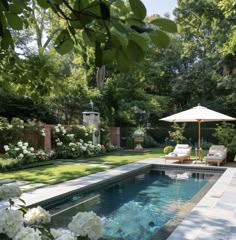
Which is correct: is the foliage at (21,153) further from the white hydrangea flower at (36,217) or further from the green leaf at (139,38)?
the green leaf at (139,38)

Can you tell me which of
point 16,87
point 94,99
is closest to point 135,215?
Result: point 16,87

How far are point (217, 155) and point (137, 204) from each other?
642cm

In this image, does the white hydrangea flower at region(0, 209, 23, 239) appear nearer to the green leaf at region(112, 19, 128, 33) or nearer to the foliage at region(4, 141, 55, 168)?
the green leaf at region(112, 19, 128, 33)

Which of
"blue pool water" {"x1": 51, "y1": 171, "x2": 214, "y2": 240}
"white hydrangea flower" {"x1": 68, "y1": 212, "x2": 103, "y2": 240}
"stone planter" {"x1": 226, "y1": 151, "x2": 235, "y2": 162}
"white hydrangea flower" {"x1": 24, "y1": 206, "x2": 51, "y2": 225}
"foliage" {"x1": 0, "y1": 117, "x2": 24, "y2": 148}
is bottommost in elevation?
"blue pool water" {"x1": 51, "y1": 171, "x2": 214, "y2": 240}

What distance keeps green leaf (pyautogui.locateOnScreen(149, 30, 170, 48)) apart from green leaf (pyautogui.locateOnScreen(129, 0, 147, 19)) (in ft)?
0.20

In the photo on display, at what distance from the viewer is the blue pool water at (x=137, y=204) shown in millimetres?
7121

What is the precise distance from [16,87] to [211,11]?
1815 centimetres

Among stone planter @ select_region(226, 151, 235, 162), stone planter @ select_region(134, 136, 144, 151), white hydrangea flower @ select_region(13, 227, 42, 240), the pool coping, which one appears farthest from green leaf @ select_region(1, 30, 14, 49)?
stone planter @ select_region(134, 136, 144, 151)

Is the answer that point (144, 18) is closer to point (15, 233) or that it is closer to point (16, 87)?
point (15, 233)

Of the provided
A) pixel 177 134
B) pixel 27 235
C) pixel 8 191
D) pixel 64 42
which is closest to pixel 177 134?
pixel 177 134

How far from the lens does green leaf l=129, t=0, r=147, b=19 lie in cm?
99

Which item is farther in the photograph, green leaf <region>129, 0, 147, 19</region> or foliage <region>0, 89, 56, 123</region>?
foliage <region>0, 89, 56, 123</region>

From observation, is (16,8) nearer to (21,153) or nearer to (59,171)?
(59,171)

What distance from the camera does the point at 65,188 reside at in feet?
30.2
